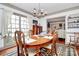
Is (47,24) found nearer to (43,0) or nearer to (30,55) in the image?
(43,0)

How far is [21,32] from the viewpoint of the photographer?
1690mm

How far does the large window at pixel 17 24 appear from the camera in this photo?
5.52 feet

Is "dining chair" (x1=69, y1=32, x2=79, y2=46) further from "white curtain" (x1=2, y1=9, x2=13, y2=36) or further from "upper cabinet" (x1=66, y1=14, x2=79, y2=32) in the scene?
"white curtain" (x1=2, y1=9, x2=13, y2=36)

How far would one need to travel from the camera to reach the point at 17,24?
5.71ft

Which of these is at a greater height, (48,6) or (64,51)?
(48,6)

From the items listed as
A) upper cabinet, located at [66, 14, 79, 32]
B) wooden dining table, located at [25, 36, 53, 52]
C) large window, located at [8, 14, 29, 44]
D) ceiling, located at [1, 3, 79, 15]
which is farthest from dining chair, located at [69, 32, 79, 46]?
large window, located at [8, 14, 29, 44]

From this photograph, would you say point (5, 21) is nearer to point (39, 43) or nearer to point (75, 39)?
point (39, 43)

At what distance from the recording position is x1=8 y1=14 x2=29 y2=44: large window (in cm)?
168

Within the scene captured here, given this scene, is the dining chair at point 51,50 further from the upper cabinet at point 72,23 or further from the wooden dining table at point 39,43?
the upper cabinet at point 72,23

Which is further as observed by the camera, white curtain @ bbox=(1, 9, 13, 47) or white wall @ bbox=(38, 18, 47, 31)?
white wall @ bbox=(38, 18, 47, 31)

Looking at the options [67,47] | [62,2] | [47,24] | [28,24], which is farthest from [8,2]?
[67,47]

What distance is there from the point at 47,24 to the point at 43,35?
212 mm

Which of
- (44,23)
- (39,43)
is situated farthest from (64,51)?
(44,23)

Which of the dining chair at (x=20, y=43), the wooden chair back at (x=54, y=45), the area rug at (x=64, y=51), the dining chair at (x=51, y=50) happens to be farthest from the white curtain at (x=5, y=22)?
the area rug at (x=64, y=51)
